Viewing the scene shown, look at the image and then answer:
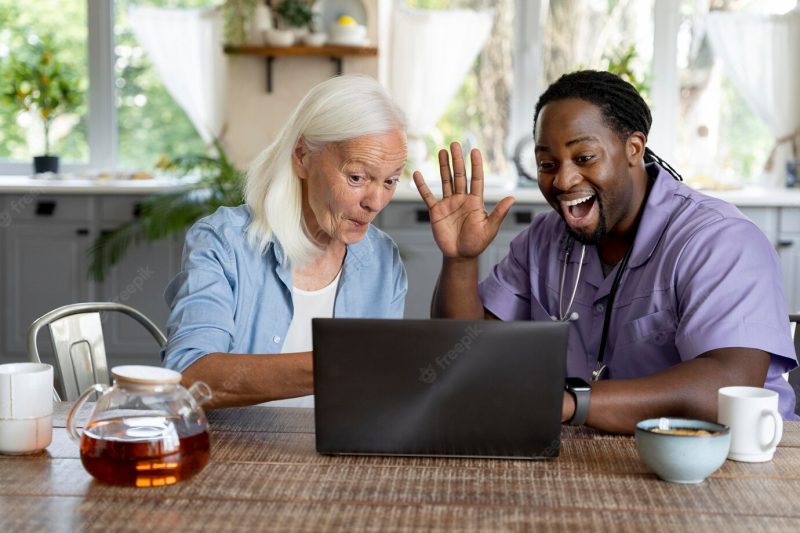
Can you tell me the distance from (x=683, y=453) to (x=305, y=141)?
102 centimetres

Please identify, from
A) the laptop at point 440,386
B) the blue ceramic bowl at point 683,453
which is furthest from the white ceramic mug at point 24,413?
the blue ceramic bowl at point 683,453

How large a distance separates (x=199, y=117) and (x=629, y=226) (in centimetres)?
341

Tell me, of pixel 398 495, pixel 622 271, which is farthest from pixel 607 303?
pixel 398 495

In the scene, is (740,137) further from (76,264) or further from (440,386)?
(440,386)

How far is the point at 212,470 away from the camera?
1.36 meters

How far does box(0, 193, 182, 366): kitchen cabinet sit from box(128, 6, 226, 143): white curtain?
669mm

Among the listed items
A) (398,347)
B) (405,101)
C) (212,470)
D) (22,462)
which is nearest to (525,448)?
(398,347)

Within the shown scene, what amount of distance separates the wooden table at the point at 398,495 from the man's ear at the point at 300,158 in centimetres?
70

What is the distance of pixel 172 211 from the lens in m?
4.30

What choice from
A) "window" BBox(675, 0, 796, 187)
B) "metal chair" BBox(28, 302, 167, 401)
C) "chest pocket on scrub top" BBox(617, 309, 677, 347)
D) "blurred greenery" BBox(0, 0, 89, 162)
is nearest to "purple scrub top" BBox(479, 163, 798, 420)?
"chest pocket on scrub top" BBox(617, 309, 677, 347)

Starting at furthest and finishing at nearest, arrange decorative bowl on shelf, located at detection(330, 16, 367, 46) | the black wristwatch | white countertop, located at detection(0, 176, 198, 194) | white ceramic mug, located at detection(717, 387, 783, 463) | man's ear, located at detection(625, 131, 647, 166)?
decorative bowl on shelf, located at detection(330, 16, 367, 46) → white countertop, located at detection(0, 176, 198, 194) → man's ear, located at detection(625, 131, 647, 166) → the black wristwatch → white ceramic mug, located at detection(717, 387, 783, 463)

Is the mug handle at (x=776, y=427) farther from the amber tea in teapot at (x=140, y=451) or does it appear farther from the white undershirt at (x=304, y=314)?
the white undershirt at (x=304, y=314)

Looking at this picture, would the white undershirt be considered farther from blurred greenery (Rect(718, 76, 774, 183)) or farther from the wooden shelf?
blurred greenery (Rect(718, 76, 774, 183))

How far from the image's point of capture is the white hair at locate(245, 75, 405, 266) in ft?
6.33
